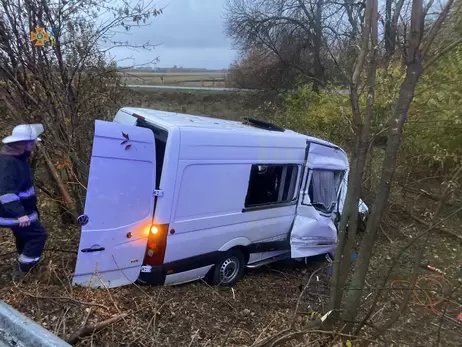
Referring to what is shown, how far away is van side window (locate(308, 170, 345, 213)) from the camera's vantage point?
6489 millimetres

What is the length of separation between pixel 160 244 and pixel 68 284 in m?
0.99

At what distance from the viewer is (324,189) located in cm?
676

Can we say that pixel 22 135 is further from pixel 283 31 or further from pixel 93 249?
pixel 283 31

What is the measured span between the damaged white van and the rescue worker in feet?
2.09

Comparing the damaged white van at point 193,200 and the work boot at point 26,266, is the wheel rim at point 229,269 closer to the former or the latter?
the damaged white van at point 193,200

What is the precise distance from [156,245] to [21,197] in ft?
4.85

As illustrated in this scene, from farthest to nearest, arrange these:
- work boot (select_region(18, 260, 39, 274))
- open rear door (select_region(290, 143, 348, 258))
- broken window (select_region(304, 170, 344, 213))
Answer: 1. broken window (select_region(304, 170, 344, 213))
2. open rear door (select_region(290, 143, 348, 258))
3. work boot (select_region(18, 260, 39, 274))

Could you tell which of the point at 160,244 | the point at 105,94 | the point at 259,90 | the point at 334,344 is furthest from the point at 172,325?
the point at 259,90

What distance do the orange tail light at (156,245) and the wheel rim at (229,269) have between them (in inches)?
44.5

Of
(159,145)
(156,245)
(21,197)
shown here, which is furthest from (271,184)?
(21,197)

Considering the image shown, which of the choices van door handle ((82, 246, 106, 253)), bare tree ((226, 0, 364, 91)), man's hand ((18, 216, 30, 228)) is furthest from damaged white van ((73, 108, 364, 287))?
bare tree ((226, 0, 364, 91))

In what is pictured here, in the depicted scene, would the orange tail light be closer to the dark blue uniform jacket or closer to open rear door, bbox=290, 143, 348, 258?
the dark blue uniform jacket

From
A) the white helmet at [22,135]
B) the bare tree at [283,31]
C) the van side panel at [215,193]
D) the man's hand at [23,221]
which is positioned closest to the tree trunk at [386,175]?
the van side panel at [215,193]

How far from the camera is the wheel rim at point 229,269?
5477 millimetres
